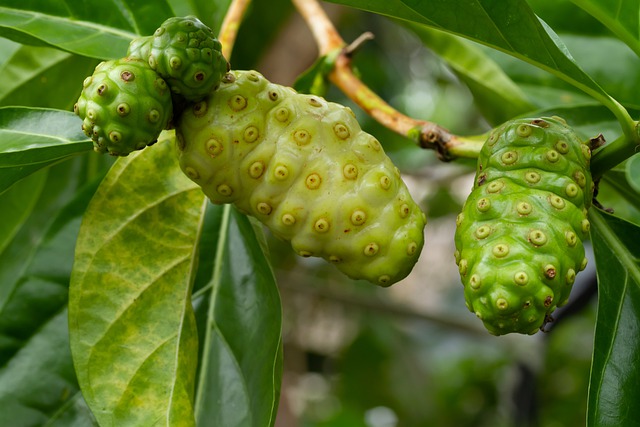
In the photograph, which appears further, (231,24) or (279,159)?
(231,24)

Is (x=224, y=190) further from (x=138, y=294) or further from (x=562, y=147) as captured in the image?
(x=562, y=147)

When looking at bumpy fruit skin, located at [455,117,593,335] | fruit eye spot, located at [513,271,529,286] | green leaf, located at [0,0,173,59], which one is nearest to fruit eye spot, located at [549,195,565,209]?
bumpy fruit skin, located at [455,117,593,335]

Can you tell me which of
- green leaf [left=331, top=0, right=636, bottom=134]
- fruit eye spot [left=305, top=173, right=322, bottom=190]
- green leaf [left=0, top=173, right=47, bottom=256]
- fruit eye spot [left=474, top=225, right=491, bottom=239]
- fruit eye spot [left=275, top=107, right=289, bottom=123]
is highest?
green leaf [left=331, top=0, right=636, bottom=134]

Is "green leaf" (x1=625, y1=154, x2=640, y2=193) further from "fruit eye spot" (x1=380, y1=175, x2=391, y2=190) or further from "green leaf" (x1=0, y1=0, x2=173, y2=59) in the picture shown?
"green leaf" (x1=0, y1=0, x2=173, y2=59)

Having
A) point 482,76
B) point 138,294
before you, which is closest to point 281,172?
point 138,294

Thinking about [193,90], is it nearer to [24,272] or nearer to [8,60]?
[24,272]
